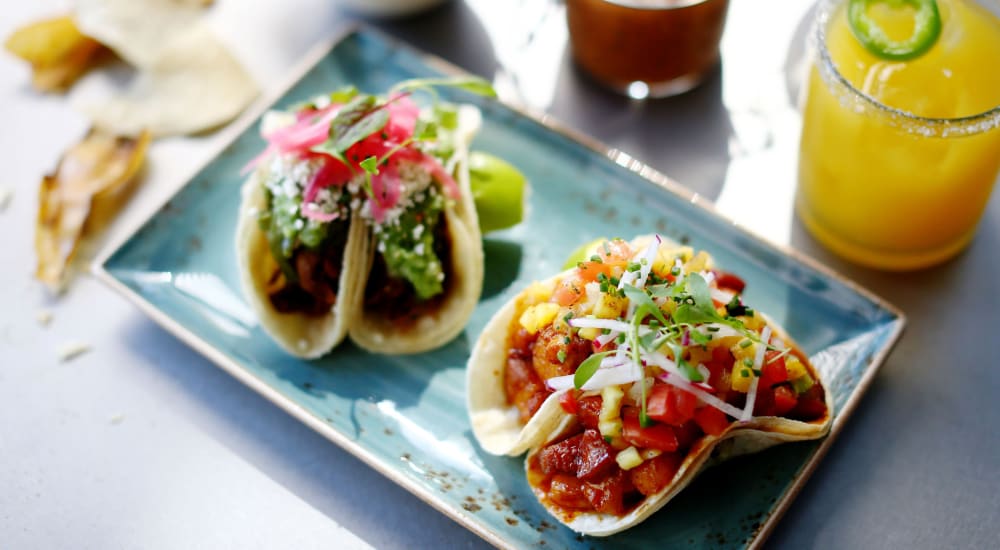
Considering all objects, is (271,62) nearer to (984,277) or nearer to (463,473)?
(463,473)

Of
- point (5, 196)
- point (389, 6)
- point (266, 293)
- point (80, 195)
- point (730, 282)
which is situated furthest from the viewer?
point (389, 6)

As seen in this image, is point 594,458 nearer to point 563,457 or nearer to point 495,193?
point 563,457

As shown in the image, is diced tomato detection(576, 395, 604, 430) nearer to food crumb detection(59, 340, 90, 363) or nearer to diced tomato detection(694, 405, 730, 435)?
diced tomato detection(694, 405, 730, 435)

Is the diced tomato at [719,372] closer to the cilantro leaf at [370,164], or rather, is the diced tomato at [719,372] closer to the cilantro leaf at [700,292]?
the cilantro leaf at [700,292]

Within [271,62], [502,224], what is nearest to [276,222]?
[502,224]

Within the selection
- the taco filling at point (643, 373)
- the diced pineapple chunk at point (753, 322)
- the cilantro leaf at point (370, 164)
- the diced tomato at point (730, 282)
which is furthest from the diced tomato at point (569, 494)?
the cilantro leaf at point (370, 164)

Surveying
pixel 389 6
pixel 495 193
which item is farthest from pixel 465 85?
pixel 389 6
